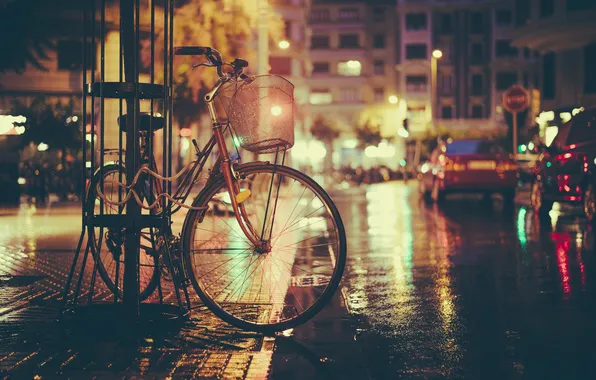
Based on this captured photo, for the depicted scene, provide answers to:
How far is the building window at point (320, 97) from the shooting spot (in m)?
105

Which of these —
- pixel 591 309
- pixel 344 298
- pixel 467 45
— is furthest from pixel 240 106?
pixel 467 45

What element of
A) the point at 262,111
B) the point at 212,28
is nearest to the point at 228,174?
the point at 262,111

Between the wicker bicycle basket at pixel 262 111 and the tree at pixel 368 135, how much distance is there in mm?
91231

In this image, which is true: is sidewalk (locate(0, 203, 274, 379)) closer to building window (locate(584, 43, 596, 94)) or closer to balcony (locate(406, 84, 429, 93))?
building window (locate(584, 43, 596, 94))

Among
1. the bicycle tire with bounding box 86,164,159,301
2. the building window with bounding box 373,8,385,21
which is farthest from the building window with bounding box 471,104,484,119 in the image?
the bicycle tire with bounding box 86,164,159,301

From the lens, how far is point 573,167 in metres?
16.1

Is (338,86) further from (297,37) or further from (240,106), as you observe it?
(240,106)

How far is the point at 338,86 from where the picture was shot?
105188mm

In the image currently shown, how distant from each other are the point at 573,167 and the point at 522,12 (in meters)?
33.9

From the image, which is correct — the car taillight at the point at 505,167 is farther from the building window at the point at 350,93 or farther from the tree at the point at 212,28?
the building window at the point at 350,93

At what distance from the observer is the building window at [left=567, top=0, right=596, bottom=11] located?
136 ft

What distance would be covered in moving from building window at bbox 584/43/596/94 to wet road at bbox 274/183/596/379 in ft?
91.8

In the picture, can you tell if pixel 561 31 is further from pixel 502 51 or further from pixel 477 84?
pixel 477 84

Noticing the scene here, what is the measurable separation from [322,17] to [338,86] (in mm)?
7973
